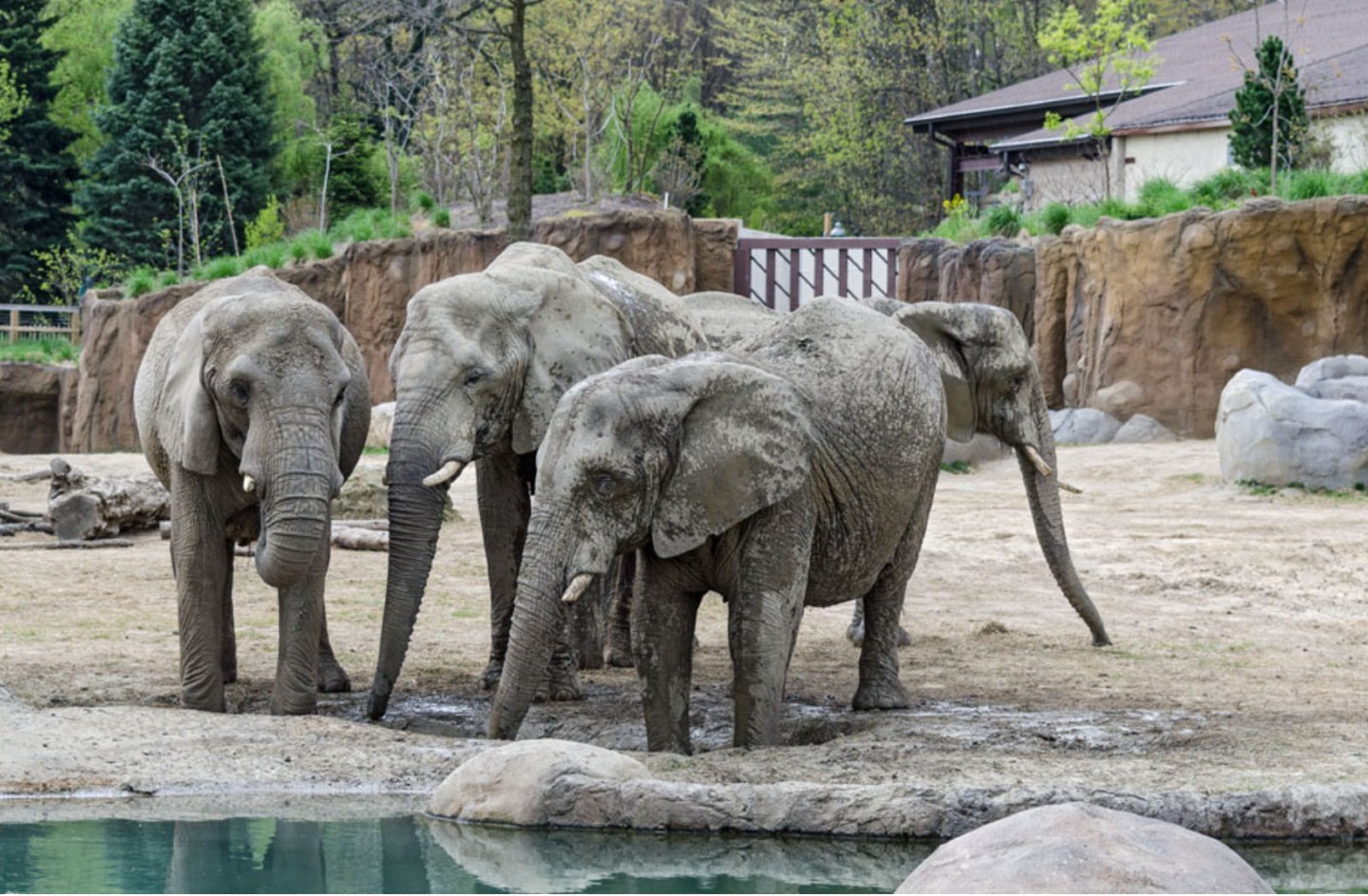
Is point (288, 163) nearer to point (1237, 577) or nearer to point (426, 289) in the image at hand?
point (1237, 577)

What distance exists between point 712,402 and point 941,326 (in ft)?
11.2

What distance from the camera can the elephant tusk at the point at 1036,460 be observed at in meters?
10.4

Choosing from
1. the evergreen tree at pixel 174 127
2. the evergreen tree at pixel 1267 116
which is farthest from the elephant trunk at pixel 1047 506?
the evergreen tree at pixel 174 127

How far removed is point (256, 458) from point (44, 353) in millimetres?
27776

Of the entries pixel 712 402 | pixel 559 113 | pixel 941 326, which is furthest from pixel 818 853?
pixel 559 113

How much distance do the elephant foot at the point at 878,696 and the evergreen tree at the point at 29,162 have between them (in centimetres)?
3874

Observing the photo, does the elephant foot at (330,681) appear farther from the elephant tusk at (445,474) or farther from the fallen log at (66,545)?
the fallen log at (66,545)

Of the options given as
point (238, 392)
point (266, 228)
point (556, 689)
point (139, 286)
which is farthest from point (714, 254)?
point (238, 392)

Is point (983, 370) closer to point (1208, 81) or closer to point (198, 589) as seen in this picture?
point (198, 589)

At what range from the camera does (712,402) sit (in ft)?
23.7

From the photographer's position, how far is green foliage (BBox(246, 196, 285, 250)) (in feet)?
139

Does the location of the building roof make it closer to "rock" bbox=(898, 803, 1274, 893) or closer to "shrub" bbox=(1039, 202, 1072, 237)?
"shrub" bbox=(1039, 202, 1072, 237)

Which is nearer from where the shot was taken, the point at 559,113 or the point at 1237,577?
the point at 1237,577

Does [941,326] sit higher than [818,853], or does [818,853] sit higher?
[941,326]
